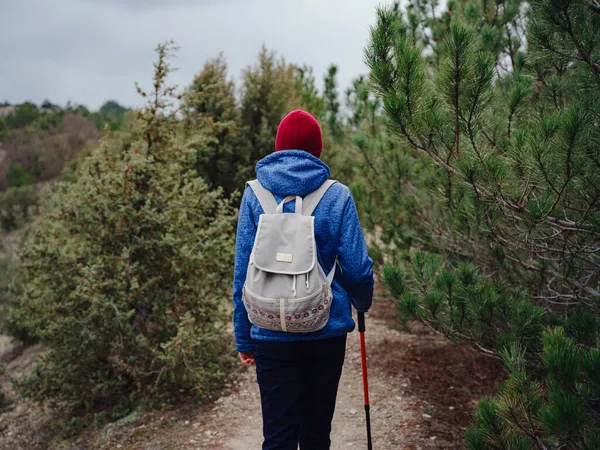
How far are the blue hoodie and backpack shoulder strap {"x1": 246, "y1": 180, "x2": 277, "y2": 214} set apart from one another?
0.02 m

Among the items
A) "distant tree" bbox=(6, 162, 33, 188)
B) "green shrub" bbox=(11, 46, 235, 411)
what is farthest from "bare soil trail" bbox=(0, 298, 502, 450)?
"distant tree" bbox=(6, 162, 33, 188)

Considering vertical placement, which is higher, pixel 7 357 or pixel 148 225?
pixel 148 225

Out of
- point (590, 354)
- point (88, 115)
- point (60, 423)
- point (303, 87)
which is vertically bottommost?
point (60, 423)

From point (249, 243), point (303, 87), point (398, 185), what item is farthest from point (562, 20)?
point (303, 87)

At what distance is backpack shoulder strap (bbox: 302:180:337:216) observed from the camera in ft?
7.45

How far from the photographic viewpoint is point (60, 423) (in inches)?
212

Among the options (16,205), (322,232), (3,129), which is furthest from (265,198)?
(3,129)

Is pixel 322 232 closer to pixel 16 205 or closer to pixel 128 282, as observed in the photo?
pixel 128 282

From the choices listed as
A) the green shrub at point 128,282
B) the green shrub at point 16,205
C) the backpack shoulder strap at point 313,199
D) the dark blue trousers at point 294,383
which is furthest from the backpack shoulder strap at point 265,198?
the green shrub at point 16,205

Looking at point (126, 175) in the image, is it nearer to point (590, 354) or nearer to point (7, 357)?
point (590, 354)

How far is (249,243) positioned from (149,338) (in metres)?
3.53

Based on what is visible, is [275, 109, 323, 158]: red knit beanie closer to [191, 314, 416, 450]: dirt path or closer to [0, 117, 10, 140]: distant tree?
[191, 314, 416, 450]: dirt path

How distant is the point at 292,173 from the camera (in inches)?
89.3

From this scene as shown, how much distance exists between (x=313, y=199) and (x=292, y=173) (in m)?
0.14
